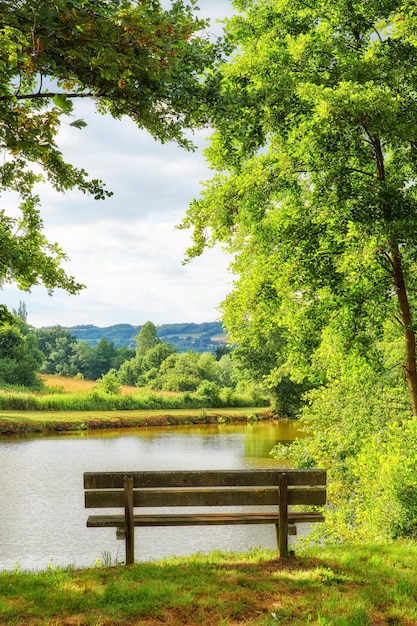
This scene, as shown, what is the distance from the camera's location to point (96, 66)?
6.43 metres

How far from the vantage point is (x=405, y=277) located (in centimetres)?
1260

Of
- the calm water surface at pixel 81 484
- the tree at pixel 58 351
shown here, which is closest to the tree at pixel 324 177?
the calm water surface at pixel 81 484

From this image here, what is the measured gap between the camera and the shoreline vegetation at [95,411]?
43906mm

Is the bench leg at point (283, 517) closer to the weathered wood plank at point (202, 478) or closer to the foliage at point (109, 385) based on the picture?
the weathered wood plank at point (202, 478)

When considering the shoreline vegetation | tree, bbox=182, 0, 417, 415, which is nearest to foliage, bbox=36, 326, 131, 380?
the shoreline vegetation

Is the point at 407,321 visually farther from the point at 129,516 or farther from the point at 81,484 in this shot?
the point at 81,484

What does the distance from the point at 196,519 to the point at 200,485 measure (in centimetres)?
55

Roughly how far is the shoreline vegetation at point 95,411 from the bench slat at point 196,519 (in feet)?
118

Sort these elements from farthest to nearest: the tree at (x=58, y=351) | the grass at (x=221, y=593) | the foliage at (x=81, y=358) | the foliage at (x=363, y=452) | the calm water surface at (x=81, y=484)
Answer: the foliage at (x=81, y=358) → the tree at (x=58, y=351) → the calm water surface at (x=81, y=484) → the foliage at (x=363, y=452) → the grass at (x=221, y=593)

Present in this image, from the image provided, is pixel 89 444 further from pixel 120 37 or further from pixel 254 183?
pixel 120 37

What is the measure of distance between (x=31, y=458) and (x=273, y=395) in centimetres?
3610

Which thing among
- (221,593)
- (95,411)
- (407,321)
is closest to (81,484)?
(407,321)

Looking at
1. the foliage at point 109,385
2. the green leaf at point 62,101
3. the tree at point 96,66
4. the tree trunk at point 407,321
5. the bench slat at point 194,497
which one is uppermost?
the tree at point 96,66

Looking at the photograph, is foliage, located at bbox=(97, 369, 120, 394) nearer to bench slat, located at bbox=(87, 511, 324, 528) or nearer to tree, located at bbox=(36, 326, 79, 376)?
bench slat, located at bbox=(87, 511, 324, 528)
